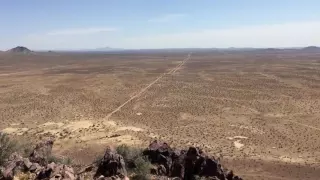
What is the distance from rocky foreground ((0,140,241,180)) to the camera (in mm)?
13070

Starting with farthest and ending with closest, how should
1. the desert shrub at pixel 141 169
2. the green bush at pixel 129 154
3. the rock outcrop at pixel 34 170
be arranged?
the green bush at pixel 129 154 < the desert shrub at pixel 141 169 < the rock outcrop at pixel 34 170

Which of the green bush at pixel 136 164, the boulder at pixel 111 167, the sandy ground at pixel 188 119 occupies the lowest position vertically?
the sandy ground at pixel 188 119

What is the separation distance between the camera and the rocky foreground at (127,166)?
13.1m

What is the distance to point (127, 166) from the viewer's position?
15.9 m

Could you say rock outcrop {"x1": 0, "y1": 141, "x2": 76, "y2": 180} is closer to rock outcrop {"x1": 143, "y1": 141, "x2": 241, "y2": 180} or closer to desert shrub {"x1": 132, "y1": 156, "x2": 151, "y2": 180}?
desert shrub {"x1": 132, "y1": 156, "x2": 151, "y2": 180}

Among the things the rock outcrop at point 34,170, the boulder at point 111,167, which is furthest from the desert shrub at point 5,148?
the boulder at point 111,167

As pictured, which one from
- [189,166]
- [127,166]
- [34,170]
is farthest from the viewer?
[189,166]

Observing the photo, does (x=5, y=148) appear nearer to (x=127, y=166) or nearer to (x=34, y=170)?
(x=34, y=170)

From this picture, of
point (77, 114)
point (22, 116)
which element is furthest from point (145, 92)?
point (22, 116)

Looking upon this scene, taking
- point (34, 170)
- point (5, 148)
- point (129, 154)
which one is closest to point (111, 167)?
point (129, 154)

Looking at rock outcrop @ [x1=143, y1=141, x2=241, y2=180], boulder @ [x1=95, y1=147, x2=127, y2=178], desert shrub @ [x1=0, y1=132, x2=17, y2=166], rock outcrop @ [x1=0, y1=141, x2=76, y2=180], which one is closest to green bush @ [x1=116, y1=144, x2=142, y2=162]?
rock outcrop @ [x1=143, y1=141, x2=241, y2=180]

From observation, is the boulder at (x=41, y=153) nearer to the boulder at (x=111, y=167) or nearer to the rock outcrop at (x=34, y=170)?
the rock outcrop at (x=34, y=170)

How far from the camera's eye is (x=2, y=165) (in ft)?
48.3

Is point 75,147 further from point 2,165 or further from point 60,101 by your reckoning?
point 60,101
